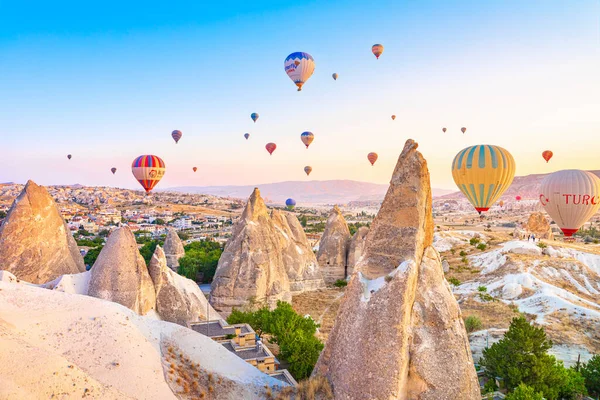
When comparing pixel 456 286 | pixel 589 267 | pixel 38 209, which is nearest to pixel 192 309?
pixel 38 209

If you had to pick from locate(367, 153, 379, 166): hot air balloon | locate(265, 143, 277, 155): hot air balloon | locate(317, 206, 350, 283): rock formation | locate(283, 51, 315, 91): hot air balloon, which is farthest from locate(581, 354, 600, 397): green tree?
locate(265, 143, 277, 155): hot air balloon

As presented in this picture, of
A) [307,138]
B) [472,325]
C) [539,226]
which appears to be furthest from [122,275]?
[539,226]

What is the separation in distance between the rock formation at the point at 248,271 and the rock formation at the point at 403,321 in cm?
1114

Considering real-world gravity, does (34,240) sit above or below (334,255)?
above

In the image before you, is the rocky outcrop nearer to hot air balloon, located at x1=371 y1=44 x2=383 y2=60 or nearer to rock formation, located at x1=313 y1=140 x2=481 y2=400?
rock formation, located at x1=313 y1=140 x2=481 y2=400

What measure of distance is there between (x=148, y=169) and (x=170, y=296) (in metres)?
19.1

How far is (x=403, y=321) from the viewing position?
8.16m

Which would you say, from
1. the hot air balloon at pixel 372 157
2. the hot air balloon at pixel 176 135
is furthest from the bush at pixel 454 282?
the hot air balloon at pixel 176 135

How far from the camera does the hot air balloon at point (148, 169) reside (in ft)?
108

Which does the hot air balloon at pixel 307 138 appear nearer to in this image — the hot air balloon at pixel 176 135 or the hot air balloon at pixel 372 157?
the hot air balloon at pixel 372 157

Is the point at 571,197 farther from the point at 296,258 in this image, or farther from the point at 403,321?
the point at 403,321

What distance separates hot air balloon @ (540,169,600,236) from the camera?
990 inches

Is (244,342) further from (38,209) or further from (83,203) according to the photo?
(83,203)

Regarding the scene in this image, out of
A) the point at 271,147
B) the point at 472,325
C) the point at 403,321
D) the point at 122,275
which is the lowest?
the point at 472,325
